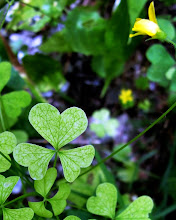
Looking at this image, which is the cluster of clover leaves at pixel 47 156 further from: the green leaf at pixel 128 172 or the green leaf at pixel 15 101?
the green leaf at pixel 128 172

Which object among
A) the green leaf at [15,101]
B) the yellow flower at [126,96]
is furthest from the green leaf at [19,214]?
the yellow flower at [126,96]

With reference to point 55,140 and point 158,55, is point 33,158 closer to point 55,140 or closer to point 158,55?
point 55,140

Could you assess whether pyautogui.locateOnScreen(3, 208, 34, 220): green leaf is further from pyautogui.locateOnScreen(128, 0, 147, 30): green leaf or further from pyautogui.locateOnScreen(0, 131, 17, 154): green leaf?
pyautogui.locateOnScreen(128, 0, 147, 30): green leaf

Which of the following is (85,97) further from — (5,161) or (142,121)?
(5,161)

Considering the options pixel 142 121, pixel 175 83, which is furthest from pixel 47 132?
pixel 142 121

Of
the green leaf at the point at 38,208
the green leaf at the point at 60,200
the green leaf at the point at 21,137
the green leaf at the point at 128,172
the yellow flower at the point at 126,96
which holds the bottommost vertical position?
the green leaf at the point at 128,172
